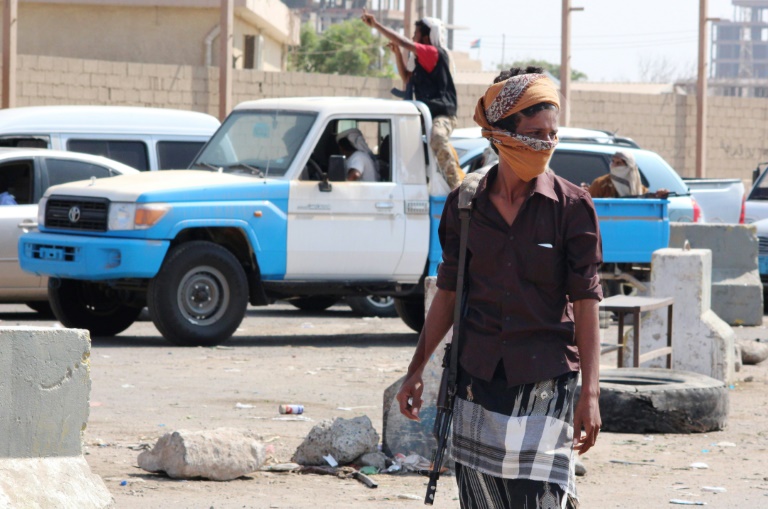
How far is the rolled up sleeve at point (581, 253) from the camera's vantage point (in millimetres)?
3656

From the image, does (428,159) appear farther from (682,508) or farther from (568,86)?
(568,86)

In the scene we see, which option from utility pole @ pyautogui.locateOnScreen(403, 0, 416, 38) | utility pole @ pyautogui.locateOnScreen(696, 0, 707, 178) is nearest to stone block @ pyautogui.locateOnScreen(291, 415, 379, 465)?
→ utility pole @ pyautogui.locateOnScreen(403, 0, 416, 38)

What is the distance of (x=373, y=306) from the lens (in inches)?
566

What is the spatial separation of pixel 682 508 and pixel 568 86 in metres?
22.3

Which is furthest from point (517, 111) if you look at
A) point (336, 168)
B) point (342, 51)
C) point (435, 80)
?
point (342, 51)

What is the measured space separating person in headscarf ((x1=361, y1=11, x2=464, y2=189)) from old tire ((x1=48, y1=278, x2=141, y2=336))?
3057mm

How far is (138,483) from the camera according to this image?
5895mm

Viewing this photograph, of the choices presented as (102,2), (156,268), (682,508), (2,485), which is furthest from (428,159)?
(102,2)

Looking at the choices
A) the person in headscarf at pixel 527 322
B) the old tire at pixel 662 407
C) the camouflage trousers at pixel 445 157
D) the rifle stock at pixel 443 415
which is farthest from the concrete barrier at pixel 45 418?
the camouflage trousers at pixel 445 157

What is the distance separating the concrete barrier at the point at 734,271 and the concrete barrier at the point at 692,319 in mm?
4562

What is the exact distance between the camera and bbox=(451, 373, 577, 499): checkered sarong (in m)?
3.64

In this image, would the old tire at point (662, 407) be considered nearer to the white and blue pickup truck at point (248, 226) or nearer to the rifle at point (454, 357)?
the white and blue pickup truck at point (248, 226)

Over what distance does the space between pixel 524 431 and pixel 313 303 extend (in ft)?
36.9

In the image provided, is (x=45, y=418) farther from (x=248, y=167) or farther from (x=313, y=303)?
(x=313, y=303)
